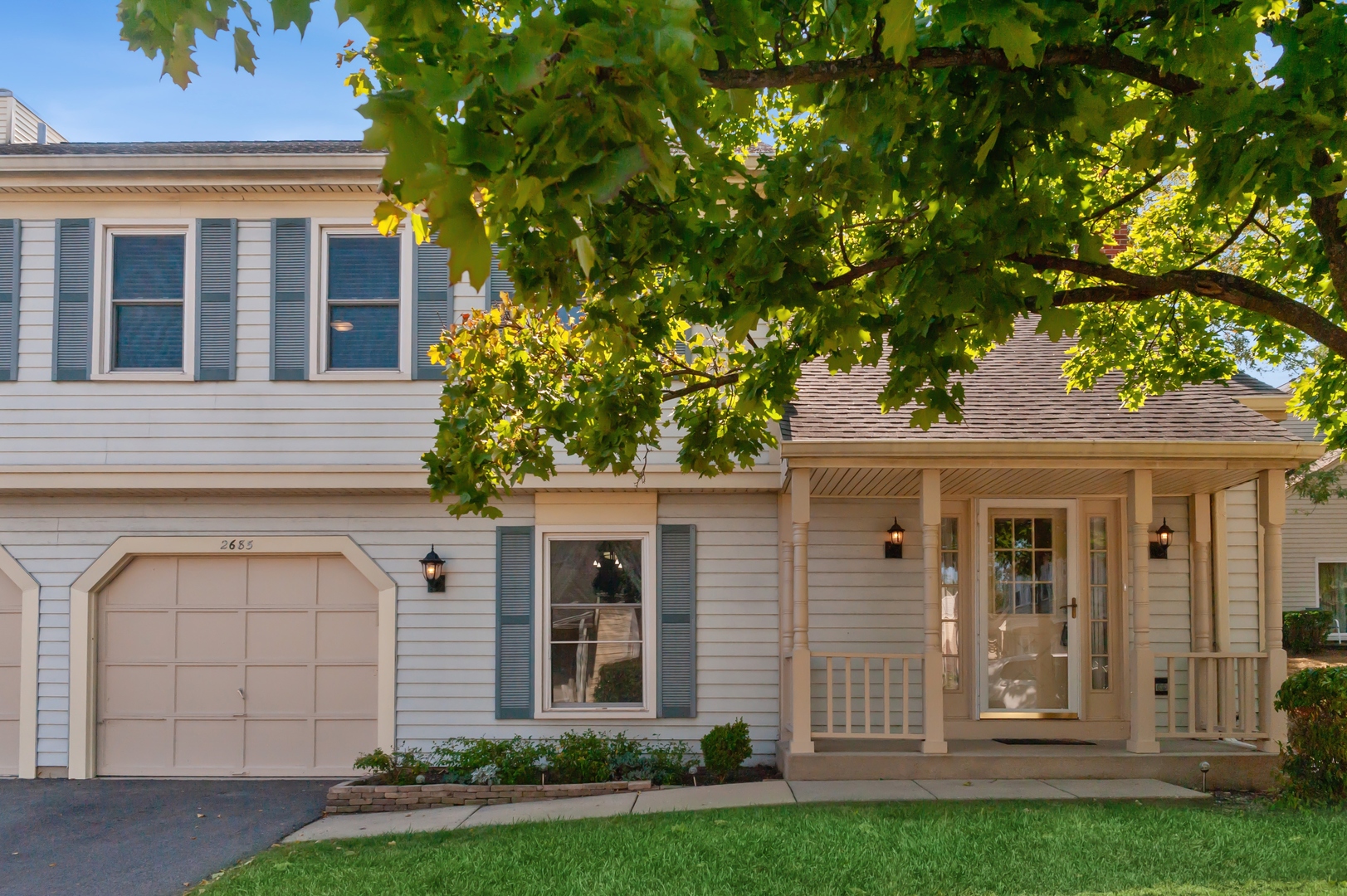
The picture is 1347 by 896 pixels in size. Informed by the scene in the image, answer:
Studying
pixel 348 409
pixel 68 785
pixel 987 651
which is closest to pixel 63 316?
pixel 348 409

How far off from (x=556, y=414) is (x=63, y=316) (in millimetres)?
6168

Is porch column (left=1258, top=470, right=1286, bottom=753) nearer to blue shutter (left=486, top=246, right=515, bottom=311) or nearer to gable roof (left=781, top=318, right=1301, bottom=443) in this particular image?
gable roof (left=781, top=318, right=1301, bottom=443)

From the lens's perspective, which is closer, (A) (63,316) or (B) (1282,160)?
(B) (1282,160)

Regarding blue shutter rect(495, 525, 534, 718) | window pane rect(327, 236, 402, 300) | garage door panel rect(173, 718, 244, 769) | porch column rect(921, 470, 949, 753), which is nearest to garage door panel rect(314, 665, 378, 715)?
garage door panel rect(173, 718, 244, 769)

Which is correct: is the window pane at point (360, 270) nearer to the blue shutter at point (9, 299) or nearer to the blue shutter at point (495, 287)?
the blue shutter at point (495, 287)

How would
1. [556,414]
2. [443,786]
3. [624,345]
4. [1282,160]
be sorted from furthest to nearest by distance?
[443,786] < [556,414] < [624,345] < [1282,160]

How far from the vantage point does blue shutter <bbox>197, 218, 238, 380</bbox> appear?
1002 centimetres

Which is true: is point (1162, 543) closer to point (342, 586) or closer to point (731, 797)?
point (731, 797)

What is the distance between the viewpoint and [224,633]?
1019cm

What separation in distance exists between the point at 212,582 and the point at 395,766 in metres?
2.67

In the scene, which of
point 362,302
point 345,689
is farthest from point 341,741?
point 362,302

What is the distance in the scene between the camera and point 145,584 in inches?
402

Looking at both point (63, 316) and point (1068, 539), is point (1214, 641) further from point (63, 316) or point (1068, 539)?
point (63, 316)

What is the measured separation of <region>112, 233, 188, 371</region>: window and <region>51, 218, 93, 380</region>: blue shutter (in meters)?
0.22
